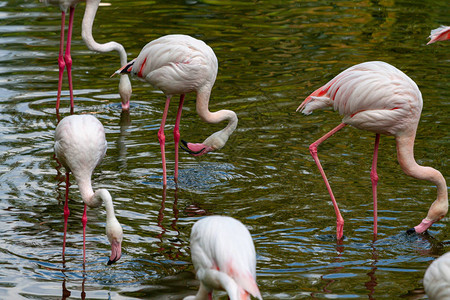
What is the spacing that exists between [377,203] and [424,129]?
5.83 feet

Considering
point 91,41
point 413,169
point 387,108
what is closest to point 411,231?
point 413,169

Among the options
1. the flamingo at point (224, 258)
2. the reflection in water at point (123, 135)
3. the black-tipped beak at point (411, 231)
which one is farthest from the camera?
the reflection in water at point (123, 135)

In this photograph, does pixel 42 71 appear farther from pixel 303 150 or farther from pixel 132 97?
pixel 303 150

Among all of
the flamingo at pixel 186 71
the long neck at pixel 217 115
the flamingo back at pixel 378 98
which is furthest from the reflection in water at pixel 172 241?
the flamingo back at pixel 378 98

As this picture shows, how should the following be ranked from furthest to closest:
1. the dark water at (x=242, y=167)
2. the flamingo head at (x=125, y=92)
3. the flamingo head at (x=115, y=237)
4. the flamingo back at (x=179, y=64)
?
the flamingo head at (x=125, y=92), the flamingo back at (x=179, y=64), the dark water at (x=242, y=167), the flamingo head at (x=115, y=237)

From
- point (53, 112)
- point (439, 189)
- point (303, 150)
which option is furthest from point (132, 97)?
point (439, 189)

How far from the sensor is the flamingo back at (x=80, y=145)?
5363 millimetres

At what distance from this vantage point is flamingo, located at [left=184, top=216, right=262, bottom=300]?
3928 millimetres

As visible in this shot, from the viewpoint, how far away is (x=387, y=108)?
553 cm

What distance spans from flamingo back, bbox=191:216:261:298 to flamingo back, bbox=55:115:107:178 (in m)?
Answer: 1.37

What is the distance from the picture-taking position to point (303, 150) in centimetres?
722

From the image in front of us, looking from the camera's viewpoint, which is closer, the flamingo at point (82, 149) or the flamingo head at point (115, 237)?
the flamingo head at point (115, 237)

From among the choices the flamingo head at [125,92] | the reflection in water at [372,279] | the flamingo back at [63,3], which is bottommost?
the reflection in water at [372,279]

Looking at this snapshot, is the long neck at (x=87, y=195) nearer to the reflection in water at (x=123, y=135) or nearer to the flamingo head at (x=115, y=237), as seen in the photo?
the flamingo head at (x=115, y=237)
